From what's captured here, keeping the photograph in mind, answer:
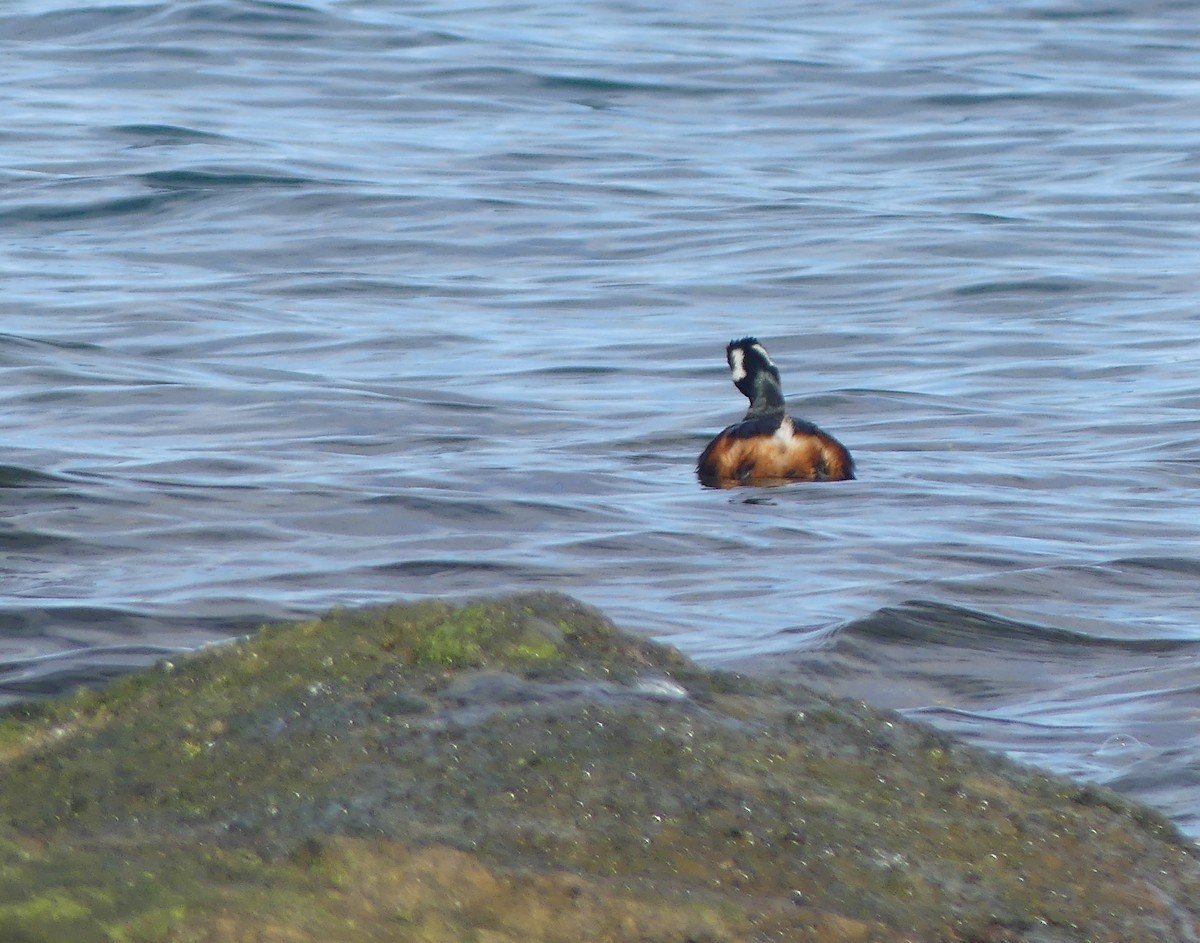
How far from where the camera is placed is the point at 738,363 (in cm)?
954

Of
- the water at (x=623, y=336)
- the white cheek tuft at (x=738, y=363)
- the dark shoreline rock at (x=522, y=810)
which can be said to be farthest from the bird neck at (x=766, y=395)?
the dark shoreline rock at (x=522, y=810)

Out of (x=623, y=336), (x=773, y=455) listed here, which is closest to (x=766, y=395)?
(x=773, y=455)

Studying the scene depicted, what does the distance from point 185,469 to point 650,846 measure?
19.6 feet

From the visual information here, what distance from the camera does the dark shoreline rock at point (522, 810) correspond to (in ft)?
9.04

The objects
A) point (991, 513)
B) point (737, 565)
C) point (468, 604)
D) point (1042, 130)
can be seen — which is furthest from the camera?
→ point (1042, 130)

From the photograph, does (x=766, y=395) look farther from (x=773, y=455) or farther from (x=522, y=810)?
(x=522, y=810)

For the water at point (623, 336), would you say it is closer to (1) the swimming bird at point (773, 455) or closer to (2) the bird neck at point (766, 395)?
(1) the swimming bird at point (773, 455)

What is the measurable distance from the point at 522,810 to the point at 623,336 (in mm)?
10070

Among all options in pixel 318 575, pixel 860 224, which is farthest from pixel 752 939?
pixel 860 224

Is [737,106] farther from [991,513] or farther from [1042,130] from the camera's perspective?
[991,513]

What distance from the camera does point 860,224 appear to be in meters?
16.8

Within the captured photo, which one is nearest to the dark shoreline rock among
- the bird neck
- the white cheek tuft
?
the bird neck

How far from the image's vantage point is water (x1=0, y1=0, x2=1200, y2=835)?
652 cm

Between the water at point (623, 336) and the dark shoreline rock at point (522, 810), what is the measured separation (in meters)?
1.33
